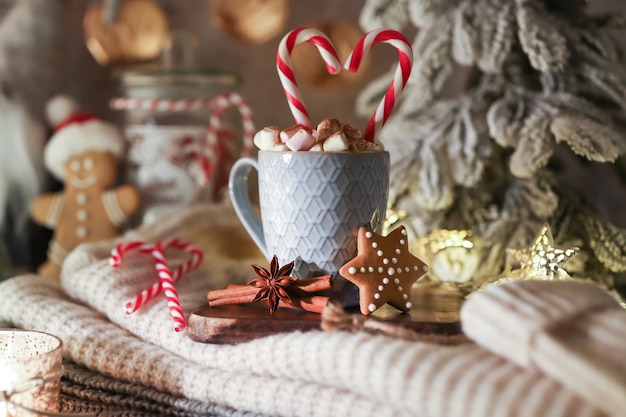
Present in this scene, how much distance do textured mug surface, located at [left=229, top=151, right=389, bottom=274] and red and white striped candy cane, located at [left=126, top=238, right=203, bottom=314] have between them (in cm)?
17

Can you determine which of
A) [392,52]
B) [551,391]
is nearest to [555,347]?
[551,391]

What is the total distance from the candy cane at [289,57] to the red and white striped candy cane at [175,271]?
0.25 metres

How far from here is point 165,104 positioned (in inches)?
45.6

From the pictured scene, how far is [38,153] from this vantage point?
1.21 meters

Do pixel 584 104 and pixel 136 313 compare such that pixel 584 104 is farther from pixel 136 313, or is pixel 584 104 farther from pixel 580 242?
pixel 136 313

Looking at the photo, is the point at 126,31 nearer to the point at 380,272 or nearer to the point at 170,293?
the point at 170,293

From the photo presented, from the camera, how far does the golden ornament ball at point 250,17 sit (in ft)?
4.02

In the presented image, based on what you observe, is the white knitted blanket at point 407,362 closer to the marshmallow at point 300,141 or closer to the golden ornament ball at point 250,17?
the marshmallow at point 300,141

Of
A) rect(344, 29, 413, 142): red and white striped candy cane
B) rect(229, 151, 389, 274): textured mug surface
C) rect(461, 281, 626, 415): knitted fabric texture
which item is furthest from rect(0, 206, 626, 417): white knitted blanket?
rect(344, 29, 413, 142): red and white striped candy cane

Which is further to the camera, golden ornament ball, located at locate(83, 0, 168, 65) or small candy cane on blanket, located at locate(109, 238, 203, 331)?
golden ornament ball, located at locate(83, 0, 168, 65)

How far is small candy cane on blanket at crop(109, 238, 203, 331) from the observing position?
2.35 ft

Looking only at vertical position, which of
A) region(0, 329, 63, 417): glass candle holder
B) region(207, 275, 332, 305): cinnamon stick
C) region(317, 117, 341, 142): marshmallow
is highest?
region(317, 117, 341, 142): marshmallow

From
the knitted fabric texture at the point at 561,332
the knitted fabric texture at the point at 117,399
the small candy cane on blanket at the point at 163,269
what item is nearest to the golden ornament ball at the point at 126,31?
the small candy cane on blanket at the point at 163,269

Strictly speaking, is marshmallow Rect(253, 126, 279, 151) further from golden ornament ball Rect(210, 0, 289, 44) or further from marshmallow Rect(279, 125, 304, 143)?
golden ornament ball Rect(210, 0, 289, 44)
